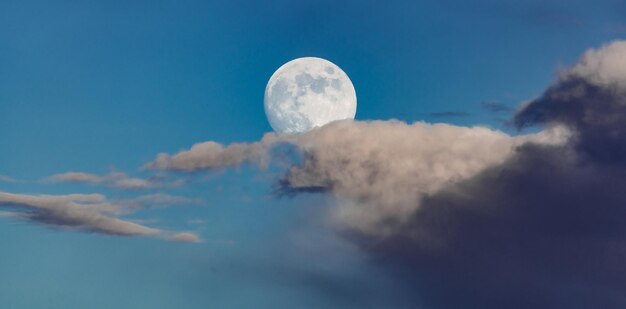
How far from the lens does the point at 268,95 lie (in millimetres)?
141125

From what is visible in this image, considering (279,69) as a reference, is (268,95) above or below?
below

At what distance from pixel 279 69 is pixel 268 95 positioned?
11.7 metres

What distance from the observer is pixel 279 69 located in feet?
467
